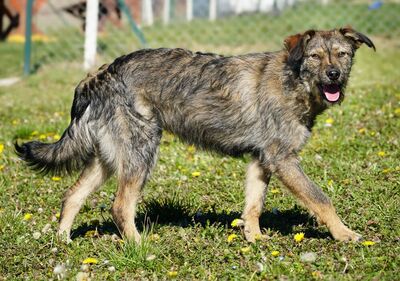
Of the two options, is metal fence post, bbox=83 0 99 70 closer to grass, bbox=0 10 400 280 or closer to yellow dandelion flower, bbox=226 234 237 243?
grass, bbox=0 10 400 280

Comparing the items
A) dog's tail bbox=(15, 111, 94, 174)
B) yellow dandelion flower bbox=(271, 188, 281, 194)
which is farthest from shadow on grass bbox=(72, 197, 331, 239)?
dog's tail bbox=(15, 111, 94, 174)

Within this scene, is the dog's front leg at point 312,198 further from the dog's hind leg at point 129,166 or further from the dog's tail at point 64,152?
the dog's tail at point 64,152

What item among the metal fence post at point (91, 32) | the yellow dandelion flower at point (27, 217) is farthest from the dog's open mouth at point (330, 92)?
the metal fence post at point (91, 32)

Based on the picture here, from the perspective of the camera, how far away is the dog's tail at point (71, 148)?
5.32 metres

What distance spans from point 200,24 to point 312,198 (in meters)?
12.1

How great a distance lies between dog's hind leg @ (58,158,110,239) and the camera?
547 centimetres

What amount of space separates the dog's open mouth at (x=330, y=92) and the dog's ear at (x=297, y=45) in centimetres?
31

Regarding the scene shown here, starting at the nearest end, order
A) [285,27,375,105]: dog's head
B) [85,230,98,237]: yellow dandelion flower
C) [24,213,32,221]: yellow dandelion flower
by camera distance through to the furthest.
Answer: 1. [285,27,375,105]: dog's head
2. [85,230,98,237]: yellow dandelion flower
3. [24,213,32,221]: yellow dandelion flower

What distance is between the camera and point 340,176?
6465 mm

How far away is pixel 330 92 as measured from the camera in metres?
5.18

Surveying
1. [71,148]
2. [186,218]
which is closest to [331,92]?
[186,218]

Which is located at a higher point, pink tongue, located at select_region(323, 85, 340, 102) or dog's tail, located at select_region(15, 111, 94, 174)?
pink tongue, located at select_region(323, 85, 340, 102)

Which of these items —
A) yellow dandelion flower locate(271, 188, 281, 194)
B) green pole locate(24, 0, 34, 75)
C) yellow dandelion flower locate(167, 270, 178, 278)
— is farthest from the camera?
green pole locate(24, 0, 34, 75)

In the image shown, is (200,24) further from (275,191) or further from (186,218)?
(186,218)
